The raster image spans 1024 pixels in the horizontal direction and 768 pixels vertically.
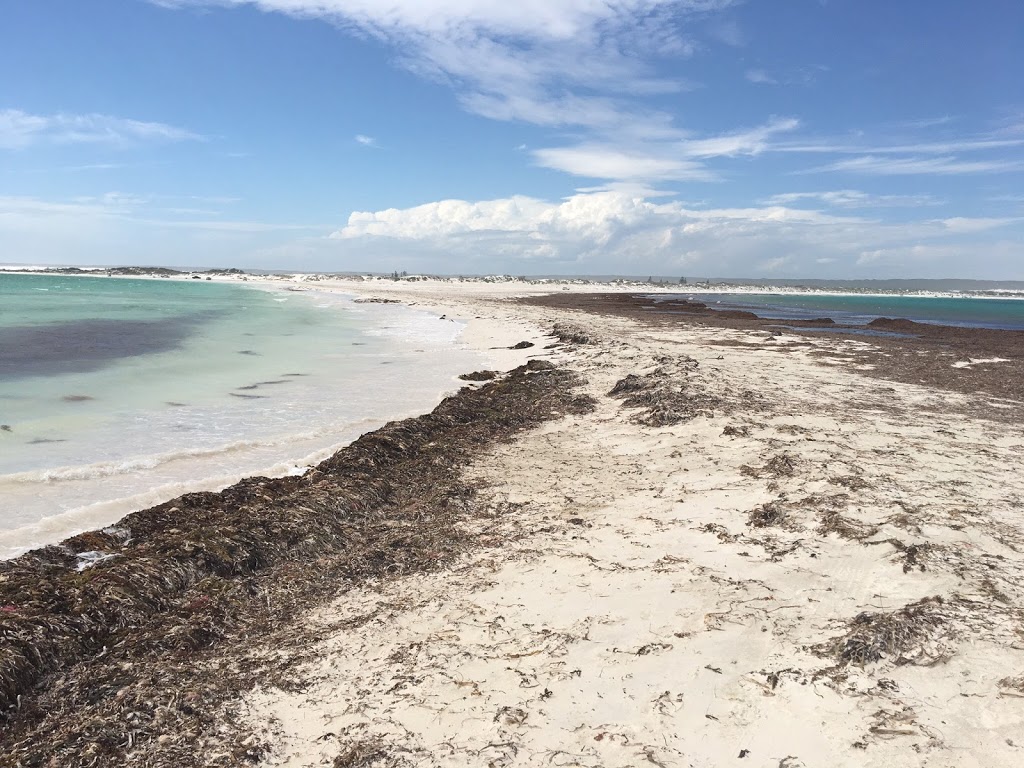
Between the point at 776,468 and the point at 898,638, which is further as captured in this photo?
the point at 776,468

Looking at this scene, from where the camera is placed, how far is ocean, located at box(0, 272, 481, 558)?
674 cm

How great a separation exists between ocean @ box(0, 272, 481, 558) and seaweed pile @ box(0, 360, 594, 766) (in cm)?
104

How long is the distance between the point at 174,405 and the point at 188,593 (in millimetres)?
7725

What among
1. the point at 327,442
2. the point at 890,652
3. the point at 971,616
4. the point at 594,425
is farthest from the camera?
the point at 594,425

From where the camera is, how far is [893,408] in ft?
34.5

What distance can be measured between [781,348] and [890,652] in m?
18.7

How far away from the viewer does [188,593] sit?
448cm

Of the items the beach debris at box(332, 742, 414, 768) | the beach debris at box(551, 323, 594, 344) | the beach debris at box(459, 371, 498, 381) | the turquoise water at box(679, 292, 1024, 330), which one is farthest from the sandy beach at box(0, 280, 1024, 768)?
the turquoise water at box(679, 292, 1024, 330)

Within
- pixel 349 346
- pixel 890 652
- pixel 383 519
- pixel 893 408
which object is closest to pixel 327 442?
pixel 383 519

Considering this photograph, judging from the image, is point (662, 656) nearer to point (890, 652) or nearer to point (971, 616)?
point (890, 652)

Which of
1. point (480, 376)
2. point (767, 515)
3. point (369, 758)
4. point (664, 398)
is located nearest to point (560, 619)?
point (369, 758)

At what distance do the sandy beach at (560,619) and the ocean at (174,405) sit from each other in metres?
1.23

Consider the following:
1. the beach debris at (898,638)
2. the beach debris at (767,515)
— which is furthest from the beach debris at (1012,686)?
the beach debris at (767,515)

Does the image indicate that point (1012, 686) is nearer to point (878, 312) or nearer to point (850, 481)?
point (850, 481)
